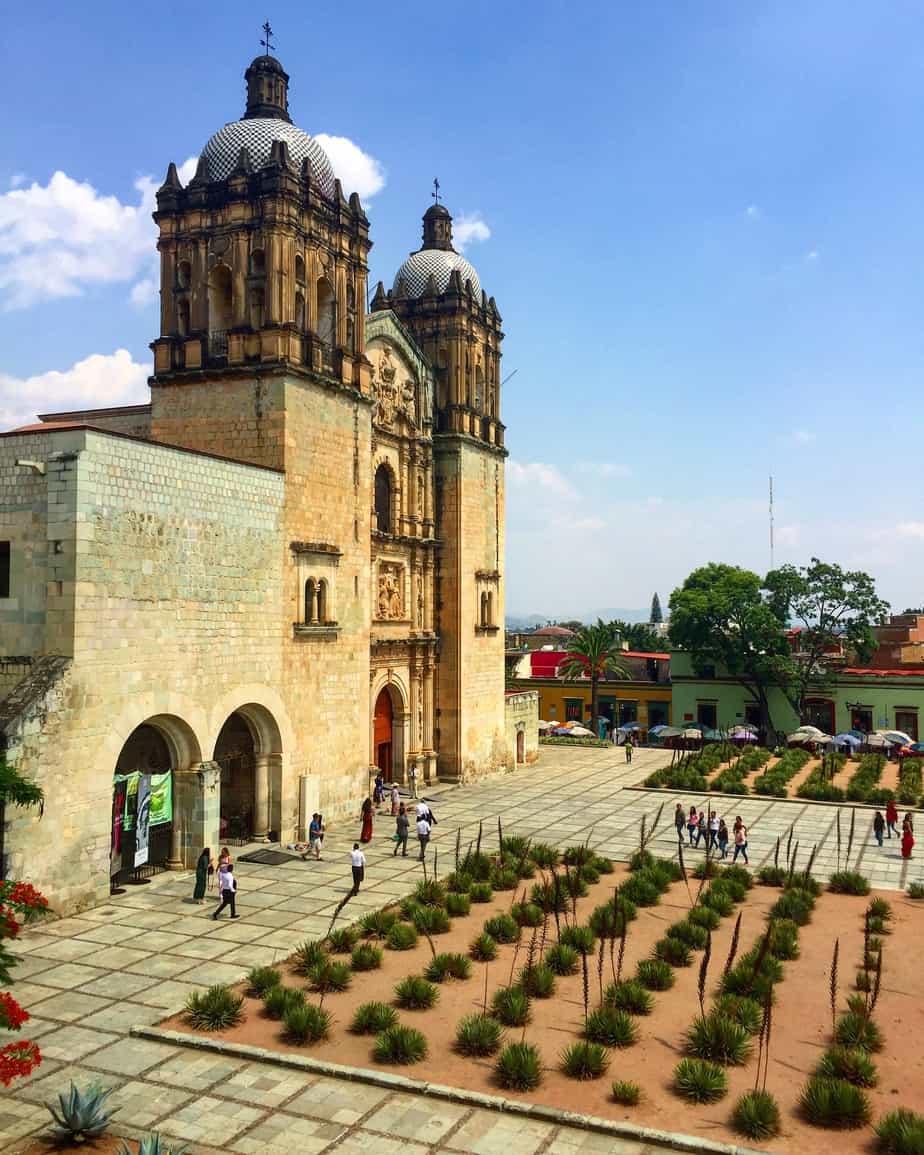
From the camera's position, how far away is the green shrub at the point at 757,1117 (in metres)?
11.6

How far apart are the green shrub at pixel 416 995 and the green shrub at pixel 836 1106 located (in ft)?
18.9

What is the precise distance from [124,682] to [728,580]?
1601 inches

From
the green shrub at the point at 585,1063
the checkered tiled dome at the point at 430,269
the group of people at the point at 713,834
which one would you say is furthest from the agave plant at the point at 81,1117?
the checkered tiled dome at the point at 430,269

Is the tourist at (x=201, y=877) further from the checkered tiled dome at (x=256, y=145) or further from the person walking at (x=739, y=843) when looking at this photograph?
the checkered tiled dome at (x=256, y=145)

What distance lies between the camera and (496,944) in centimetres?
1869

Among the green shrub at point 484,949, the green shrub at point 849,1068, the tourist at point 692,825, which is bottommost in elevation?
the green shrub at point 849,1068

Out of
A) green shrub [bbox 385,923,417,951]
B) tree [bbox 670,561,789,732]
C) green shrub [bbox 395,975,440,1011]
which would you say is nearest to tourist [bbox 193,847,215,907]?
green shrub [bbox 385,923,417,951]

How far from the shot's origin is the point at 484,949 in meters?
17.9

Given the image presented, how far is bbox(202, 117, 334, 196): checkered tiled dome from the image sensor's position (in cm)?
2935

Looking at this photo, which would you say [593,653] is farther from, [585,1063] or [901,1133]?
[901,1133]

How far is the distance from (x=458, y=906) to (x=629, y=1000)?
19.5 feet

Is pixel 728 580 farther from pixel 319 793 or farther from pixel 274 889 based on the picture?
pixel 274 889

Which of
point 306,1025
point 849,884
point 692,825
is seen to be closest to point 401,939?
point 306,1025

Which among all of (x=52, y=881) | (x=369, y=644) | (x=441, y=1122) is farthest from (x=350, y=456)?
(x=441, y=1122)
